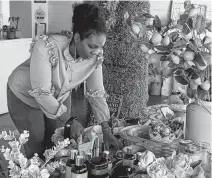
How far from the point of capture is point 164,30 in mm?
1508

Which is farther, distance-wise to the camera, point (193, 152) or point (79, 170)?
point (193, 152)

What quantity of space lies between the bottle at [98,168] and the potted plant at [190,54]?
0.48m

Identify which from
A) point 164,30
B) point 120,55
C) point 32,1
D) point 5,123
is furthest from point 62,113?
point 32,1

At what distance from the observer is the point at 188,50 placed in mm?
1376

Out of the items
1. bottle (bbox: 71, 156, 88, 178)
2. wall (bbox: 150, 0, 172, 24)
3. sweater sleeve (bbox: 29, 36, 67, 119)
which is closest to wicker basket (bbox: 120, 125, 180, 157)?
sweater sleeve (bbox: 29, 36, 67, 119)

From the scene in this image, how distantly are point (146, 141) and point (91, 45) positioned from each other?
51 cm

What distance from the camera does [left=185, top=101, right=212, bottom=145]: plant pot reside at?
1510mm

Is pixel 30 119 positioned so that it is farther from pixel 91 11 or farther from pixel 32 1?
pixel 32 1

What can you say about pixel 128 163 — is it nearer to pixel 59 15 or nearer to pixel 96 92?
pixel 96 92

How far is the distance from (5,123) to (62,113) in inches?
111

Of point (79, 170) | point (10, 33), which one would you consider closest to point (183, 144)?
point (79, 170)

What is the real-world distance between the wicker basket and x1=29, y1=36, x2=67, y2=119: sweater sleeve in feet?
1.09

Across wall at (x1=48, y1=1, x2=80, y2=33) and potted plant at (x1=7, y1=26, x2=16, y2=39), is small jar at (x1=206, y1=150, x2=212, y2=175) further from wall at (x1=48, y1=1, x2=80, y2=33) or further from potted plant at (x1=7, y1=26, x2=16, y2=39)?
wall at (x1=48, y1=1, x2=80, y2=33)

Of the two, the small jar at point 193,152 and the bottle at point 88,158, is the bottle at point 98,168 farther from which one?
the small jar at point 193,152
